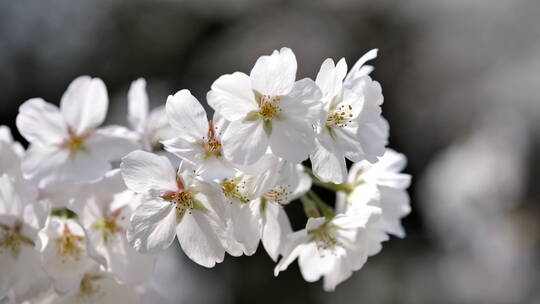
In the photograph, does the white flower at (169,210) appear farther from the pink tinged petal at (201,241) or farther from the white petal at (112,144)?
the white petal at (112,144)

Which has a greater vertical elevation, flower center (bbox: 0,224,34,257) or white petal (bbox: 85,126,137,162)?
white petal (bbox: 85,126,137,162)

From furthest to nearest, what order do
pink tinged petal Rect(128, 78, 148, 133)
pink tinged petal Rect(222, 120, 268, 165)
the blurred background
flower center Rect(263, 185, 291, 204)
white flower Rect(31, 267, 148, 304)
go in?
1. the blurred background
2. pink tinged petal Rect(128, 78, 148, 133)
3. white flower Rect(31, 267, 148, 304)
4. flower center Rect(263, 185, 291, 204)
5. pink tinged petal Rect(222, 120, 268, 165)

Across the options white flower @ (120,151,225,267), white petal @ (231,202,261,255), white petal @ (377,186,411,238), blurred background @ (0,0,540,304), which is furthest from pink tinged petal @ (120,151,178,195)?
blurred background @ (0,0,540,304)

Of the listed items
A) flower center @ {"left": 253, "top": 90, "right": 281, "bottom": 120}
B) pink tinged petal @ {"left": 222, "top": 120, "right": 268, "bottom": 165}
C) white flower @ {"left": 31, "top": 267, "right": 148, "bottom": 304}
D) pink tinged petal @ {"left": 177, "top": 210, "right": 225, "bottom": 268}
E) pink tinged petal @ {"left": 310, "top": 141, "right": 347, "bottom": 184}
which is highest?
flower center @ {"left": 253, "top": 90, "right": 281, "bottom": 120}

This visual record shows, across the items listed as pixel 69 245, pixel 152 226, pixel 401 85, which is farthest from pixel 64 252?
pixel 401 85

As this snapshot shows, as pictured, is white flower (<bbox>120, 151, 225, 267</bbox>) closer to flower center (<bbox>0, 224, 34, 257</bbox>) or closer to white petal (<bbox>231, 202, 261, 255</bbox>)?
white petal (<bbox>231, 202, 261, 255</bbox>)

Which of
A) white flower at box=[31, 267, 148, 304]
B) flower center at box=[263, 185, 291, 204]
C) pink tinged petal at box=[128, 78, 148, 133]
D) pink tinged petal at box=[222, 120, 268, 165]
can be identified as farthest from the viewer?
pink tinged petal at box=[128, 78, 148, 133]

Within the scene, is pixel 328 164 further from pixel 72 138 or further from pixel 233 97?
pixel 72 138
